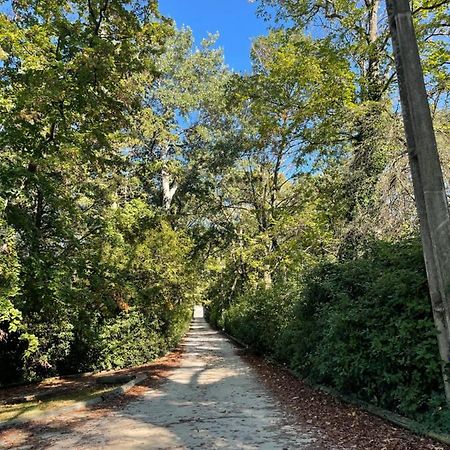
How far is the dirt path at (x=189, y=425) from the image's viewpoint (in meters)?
5.88

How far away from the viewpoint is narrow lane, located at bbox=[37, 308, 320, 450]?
5875 millimetres

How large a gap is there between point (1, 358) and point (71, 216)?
4.81 meters

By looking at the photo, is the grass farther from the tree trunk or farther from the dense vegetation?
the tree trunk

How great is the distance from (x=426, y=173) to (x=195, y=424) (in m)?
4.95

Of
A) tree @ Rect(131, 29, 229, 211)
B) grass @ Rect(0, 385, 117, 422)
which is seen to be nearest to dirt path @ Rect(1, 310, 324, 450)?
grass @ Rect(0, 385, 117, 422)

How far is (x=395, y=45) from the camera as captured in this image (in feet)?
20.5

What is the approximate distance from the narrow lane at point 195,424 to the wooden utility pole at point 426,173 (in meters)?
2.23

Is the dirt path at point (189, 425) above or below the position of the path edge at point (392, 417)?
below

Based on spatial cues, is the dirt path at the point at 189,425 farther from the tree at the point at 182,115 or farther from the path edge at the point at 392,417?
the tree at the point at 182,115

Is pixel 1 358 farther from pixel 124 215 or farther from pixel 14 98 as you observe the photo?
pixel 14 98

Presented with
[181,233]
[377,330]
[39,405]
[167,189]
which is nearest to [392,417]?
[377,330]

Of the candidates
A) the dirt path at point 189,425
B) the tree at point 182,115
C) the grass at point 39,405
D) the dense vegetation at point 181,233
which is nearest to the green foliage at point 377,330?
the dense vegetation at point 181,233

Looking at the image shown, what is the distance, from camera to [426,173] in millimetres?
5793

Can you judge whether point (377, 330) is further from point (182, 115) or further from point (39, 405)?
point (182, 115)
